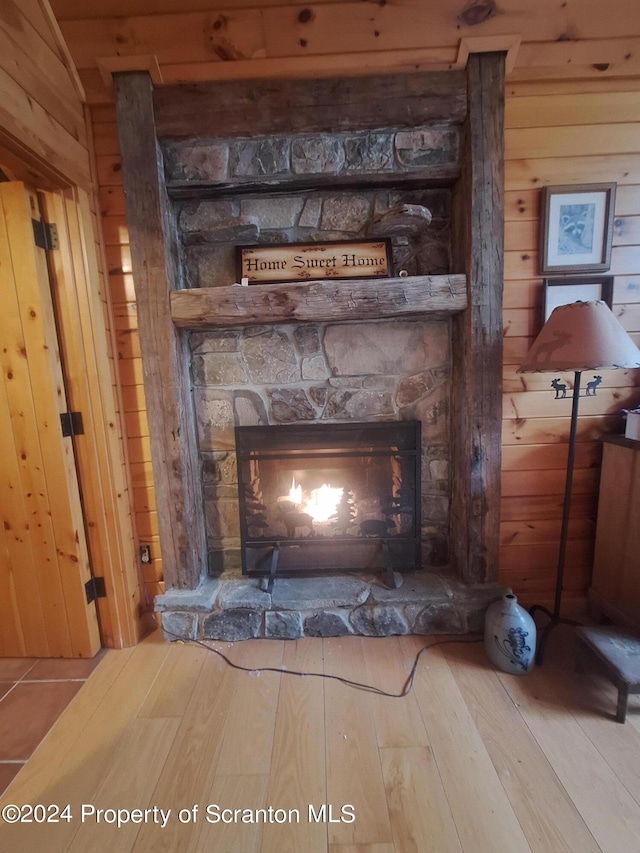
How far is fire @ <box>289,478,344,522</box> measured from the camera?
1868 mm

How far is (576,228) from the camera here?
160 cm

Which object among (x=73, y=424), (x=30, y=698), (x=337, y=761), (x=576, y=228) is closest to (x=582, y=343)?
(x=576, y=228)

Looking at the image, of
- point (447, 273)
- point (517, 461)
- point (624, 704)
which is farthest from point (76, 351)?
point (624, 704)

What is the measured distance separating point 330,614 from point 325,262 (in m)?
1.52

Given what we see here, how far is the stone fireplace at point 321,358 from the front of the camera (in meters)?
1.55

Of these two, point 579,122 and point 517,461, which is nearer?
point 579,122

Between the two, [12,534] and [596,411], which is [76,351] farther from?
[596,411]

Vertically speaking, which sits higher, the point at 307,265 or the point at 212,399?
the point at 307,265

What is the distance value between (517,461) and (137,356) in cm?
175

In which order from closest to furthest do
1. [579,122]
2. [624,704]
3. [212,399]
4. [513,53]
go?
[624,704], [513,53], [579,122], [212,399]

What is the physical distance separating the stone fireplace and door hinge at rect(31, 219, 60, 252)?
330mm

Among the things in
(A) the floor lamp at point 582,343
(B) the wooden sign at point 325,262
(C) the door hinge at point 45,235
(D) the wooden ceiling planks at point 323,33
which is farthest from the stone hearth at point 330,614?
(D) the wooden ceiling planks at point 323,33

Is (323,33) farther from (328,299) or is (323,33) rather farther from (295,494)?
(295,494)

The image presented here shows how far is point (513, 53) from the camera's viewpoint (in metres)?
1.46
